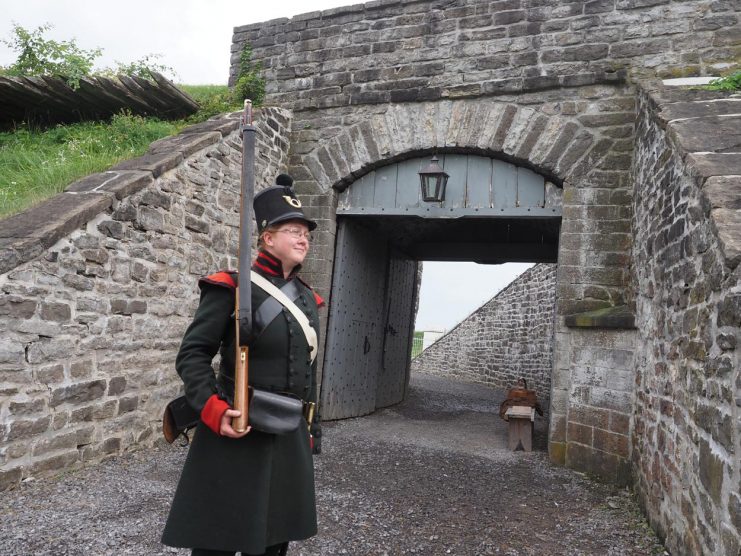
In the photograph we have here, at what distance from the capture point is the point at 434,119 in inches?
249

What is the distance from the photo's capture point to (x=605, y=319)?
505cm

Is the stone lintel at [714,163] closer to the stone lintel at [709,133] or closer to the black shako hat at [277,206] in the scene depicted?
the stone lintel at [709,133]

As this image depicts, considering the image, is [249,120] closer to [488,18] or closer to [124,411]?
[124,411]

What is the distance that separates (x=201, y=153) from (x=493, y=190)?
3083mm

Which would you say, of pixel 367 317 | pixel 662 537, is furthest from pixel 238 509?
pixel 367 317

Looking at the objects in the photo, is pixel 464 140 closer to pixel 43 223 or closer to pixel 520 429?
pixel 520 429

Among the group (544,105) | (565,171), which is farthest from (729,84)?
(544,105)

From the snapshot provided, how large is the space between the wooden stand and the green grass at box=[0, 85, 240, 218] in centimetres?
475

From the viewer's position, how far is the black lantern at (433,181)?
20.0ft

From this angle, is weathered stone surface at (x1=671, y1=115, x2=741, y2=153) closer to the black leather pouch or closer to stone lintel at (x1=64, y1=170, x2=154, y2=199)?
the black leather pouch

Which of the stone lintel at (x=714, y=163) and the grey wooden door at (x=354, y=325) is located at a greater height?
the stone lintel at (x=714, y=163)

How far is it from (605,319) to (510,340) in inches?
326

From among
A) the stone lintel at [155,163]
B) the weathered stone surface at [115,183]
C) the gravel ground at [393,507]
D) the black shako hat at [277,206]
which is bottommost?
the gravel ground at [393,507]

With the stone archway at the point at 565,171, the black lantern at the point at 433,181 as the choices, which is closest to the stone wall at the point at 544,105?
the stone archway at the point at 565,171
